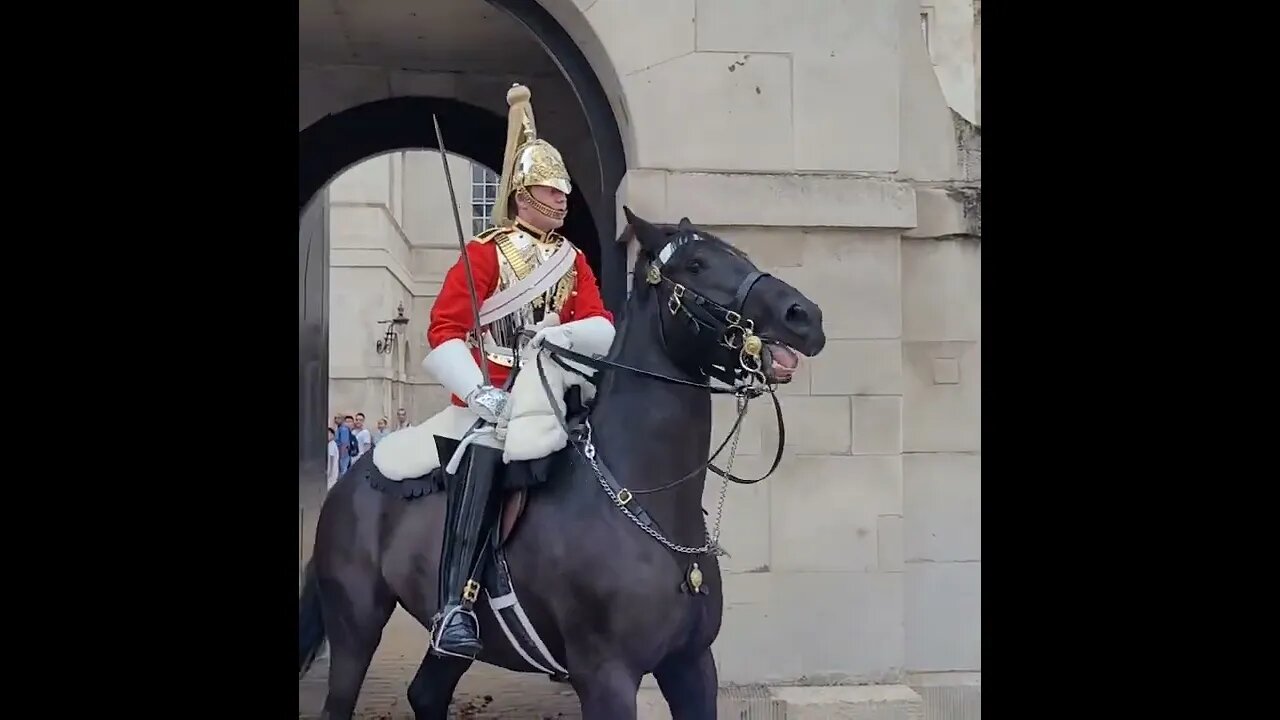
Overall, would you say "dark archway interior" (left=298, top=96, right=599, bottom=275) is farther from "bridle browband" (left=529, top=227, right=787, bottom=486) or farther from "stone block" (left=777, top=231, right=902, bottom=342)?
"bridle browband" (left=529, top=227, right=787, bottom=486)

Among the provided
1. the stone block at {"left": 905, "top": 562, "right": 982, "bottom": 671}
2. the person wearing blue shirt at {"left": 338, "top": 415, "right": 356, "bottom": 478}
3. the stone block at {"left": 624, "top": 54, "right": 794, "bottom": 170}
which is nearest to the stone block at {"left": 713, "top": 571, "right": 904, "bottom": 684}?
the stone block at {"left": 905, "top": 562, "right": 982, "bottom": 671}

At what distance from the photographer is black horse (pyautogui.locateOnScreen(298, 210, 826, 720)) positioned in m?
3.02

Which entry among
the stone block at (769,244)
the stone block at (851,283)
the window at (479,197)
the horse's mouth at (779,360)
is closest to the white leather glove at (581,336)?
the horse's mouth at (779,360)

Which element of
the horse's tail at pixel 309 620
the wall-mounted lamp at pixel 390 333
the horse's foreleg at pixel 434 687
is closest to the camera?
the horse's foreleg at pixel 434 687

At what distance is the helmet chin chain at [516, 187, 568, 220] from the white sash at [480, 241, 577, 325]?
0.38ft

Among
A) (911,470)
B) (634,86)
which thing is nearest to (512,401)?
(634,86)

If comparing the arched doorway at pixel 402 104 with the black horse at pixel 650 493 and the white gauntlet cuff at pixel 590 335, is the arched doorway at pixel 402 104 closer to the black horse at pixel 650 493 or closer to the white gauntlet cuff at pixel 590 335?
the white gauntlet cuff at pixel 590 335

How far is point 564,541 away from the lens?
10.5 feet

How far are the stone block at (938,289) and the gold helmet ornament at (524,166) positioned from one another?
202 cm

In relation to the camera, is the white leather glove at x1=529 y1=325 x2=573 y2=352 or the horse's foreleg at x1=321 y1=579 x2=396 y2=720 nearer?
the white leather glove at x1=529 y1=325 x2=573 y2=352

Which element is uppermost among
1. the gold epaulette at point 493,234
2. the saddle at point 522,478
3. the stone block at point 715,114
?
the stone block at point 715,114

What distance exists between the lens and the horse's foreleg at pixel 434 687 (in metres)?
3.96
